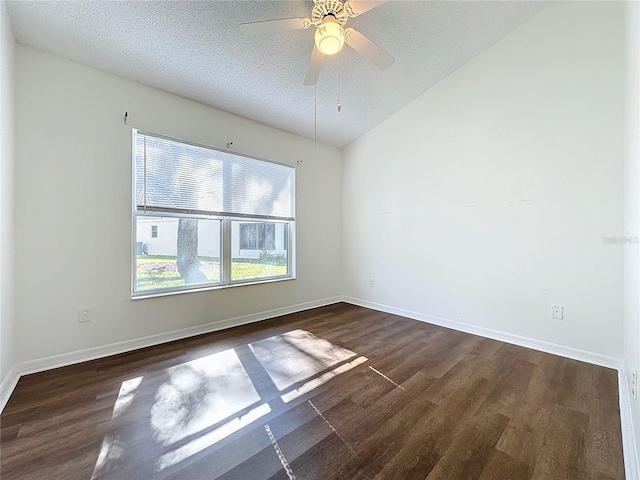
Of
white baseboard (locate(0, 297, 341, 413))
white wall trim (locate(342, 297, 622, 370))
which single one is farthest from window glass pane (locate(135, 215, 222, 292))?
white wall trim (locate(342, 297, 622, 370))

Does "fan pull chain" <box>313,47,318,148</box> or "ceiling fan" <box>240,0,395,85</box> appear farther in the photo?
"fan pull chain" <box>313,47,318,148</box>

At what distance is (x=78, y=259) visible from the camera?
2.38 m

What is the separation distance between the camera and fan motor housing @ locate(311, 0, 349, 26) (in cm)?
175

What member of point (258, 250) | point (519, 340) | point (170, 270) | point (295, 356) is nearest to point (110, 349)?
point (170, 270)

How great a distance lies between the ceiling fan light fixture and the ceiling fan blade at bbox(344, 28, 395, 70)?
10cm

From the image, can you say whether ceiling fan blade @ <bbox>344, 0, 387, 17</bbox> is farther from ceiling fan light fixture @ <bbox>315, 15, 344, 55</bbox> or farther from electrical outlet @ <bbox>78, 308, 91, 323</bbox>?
electrical outlet @ <bbox>78, 308, 91, 323</bbox>

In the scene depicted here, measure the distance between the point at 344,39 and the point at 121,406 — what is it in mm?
2897

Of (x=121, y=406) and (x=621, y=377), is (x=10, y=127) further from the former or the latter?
(x=621, y=377)

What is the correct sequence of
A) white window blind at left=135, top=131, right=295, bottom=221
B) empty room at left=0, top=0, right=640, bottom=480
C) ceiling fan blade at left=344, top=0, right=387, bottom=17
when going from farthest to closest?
1. white window blind at left=135, top=131, right=295, bottom=221
2. ceiling fan blade at left=344, top=0, right=387, bottom=17
3. empty room at left=0, top=0, right=640, bottom=480

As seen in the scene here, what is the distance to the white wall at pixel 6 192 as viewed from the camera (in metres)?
1.79

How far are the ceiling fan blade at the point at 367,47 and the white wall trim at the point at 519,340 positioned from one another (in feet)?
9.63


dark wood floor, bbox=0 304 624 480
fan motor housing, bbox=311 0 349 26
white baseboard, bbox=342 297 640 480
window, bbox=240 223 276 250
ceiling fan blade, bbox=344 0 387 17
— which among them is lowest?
dark wood floor, bbox=0 304 624 480

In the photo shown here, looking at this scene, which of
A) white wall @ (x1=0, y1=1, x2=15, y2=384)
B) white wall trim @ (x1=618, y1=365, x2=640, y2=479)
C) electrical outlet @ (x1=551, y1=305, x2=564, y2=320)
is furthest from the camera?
electrical outlet @ (x1=551, y1=305, x2=564, y2=320)

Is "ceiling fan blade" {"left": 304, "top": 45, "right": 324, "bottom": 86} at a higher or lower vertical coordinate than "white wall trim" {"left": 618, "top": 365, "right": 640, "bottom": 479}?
higher
